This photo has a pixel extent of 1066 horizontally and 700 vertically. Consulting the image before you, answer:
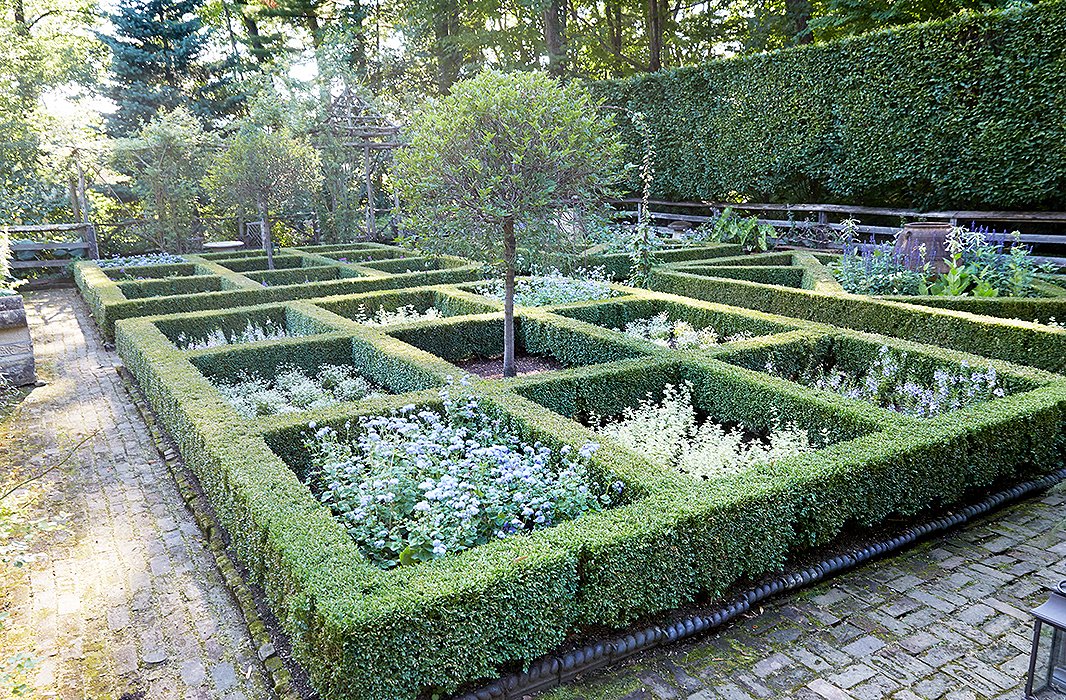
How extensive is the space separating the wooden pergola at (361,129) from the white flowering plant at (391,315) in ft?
29.7

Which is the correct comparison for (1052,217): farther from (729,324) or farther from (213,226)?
(213,226)

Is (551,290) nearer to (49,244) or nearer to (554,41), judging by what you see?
(49,244)

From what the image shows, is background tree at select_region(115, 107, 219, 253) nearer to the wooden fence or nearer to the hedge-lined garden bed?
the hedge-lined garden bed

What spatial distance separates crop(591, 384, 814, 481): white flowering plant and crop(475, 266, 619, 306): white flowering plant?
3.72 meters

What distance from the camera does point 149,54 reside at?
982 inches

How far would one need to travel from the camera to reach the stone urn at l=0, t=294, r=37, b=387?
805 centimetres

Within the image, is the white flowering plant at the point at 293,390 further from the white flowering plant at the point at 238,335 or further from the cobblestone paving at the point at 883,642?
the cobblestone paving at the point at 883,642

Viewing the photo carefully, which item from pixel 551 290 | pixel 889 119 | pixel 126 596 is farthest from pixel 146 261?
pixel 889 119

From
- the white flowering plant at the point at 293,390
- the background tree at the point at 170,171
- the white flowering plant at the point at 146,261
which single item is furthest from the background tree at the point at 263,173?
the white flowering plant at the point at 293,390

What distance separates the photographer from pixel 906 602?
3863mm

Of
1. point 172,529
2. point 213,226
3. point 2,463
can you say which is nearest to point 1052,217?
point 172,529

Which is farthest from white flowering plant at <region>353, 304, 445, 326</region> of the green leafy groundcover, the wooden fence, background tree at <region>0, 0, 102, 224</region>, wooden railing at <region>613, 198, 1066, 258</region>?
background tree at <region>0, 0, 102, 224</region>

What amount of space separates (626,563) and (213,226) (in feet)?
62.6

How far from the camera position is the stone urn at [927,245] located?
399 inches
